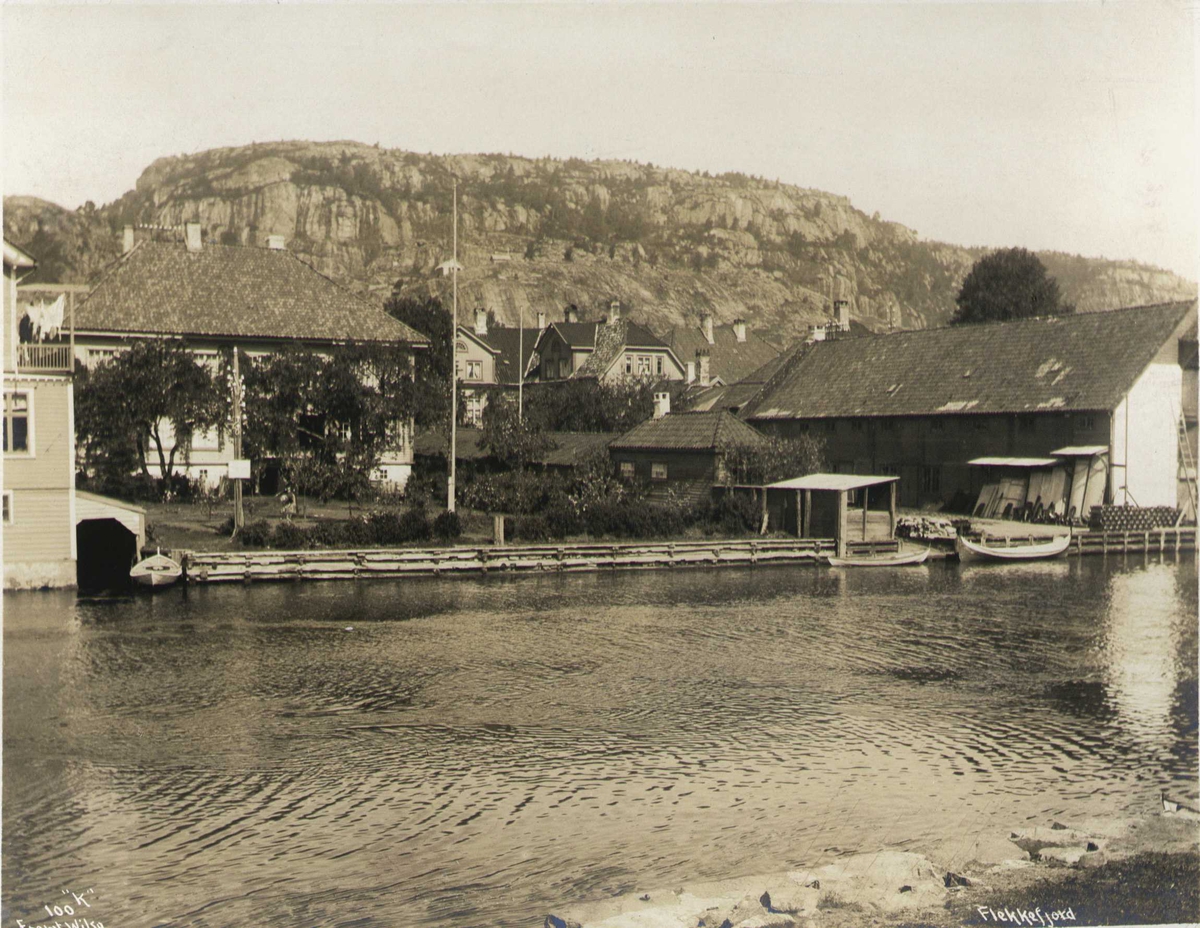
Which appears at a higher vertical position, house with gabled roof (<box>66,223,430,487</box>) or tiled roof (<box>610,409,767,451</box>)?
house with gabled roof (<box>66,223,430,487</box>)

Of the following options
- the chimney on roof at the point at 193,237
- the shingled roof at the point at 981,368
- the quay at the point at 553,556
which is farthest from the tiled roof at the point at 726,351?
the quay at the point at 553,556

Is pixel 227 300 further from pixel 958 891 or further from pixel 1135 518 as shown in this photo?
pixel 958 891

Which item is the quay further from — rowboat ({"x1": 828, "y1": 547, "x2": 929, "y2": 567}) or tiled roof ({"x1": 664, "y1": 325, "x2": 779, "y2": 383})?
tiled roof ({"x1": 664, "y1": 325, "x2": 779, "y2": 383})

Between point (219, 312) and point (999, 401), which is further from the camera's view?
point (219, 312)

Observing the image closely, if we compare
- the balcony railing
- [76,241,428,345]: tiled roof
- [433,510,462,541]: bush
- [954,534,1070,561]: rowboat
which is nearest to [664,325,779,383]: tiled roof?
[76,241,428,345]: tiled roof

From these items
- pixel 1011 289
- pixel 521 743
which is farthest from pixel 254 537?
pixel 1011 289

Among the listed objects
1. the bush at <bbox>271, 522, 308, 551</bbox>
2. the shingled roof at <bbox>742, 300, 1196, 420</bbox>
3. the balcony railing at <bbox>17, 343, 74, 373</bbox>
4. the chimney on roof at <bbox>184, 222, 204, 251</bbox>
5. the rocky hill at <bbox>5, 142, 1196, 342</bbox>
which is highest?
the rocky hill at <bbox>5, 142, 1196, 342</bbox>

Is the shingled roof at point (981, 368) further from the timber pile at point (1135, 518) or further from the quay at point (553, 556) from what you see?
the quay at point (553, 556)
